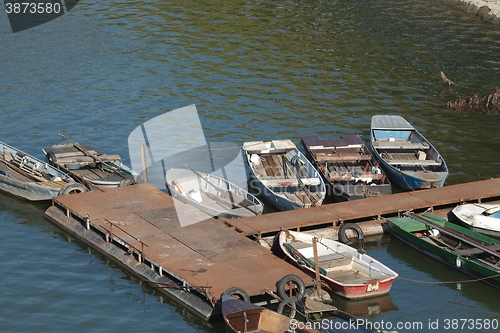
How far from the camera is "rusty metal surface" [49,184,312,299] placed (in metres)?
28.2

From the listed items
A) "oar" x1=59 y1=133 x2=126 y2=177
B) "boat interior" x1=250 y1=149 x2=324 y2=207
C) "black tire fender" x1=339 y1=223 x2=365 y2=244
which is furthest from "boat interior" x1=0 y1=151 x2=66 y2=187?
"black tire fender" x1=339 y1=223 x2=365 y2=244

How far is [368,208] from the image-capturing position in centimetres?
3431

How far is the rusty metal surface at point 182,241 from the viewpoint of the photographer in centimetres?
2819

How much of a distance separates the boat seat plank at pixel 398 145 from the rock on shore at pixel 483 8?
28661 mm

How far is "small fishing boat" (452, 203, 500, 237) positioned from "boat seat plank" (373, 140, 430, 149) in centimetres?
581

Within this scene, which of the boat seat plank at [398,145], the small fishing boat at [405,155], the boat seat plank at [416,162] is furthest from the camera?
the boat seat plank at [398,145]

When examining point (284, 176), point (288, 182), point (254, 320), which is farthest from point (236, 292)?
point (284, 176)

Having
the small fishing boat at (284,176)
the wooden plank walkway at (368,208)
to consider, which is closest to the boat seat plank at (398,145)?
the wooden plank walkway at (368,208)

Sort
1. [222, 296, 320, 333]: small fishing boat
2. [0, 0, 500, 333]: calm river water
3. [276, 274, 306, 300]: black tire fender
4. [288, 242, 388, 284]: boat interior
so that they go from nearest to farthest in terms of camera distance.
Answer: [222, 296, 320, 333]: small fishing boat, [276, 274, 306, 300]: black tire fender, [288, 242, 388, 284]: boat interior, [0, 0, 500, 333]: calm river water

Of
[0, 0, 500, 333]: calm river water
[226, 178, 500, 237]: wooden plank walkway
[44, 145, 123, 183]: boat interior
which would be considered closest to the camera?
[0, 0, 500, 333]: calm river water

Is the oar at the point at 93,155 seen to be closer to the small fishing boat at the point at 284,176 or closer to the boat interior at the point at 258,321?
the small fishing boat at the point at 284,176

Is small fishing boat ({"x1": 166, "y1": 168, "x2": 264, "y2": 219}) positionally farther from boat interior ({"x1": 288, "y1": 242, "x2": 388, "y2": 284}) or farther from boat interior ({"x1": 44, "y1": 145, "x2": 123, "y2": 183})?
boat interior ({"x1": 288, "y1": 242, "x2": 388, "y2": 284})

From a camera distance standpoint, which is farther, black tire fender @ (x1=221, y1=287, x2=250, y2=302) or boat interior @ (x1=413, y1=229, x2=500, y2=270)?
boat interior @ (x1=413, y1=229, x2=500, y2=270)

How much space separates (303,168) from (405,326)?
11731 mm
